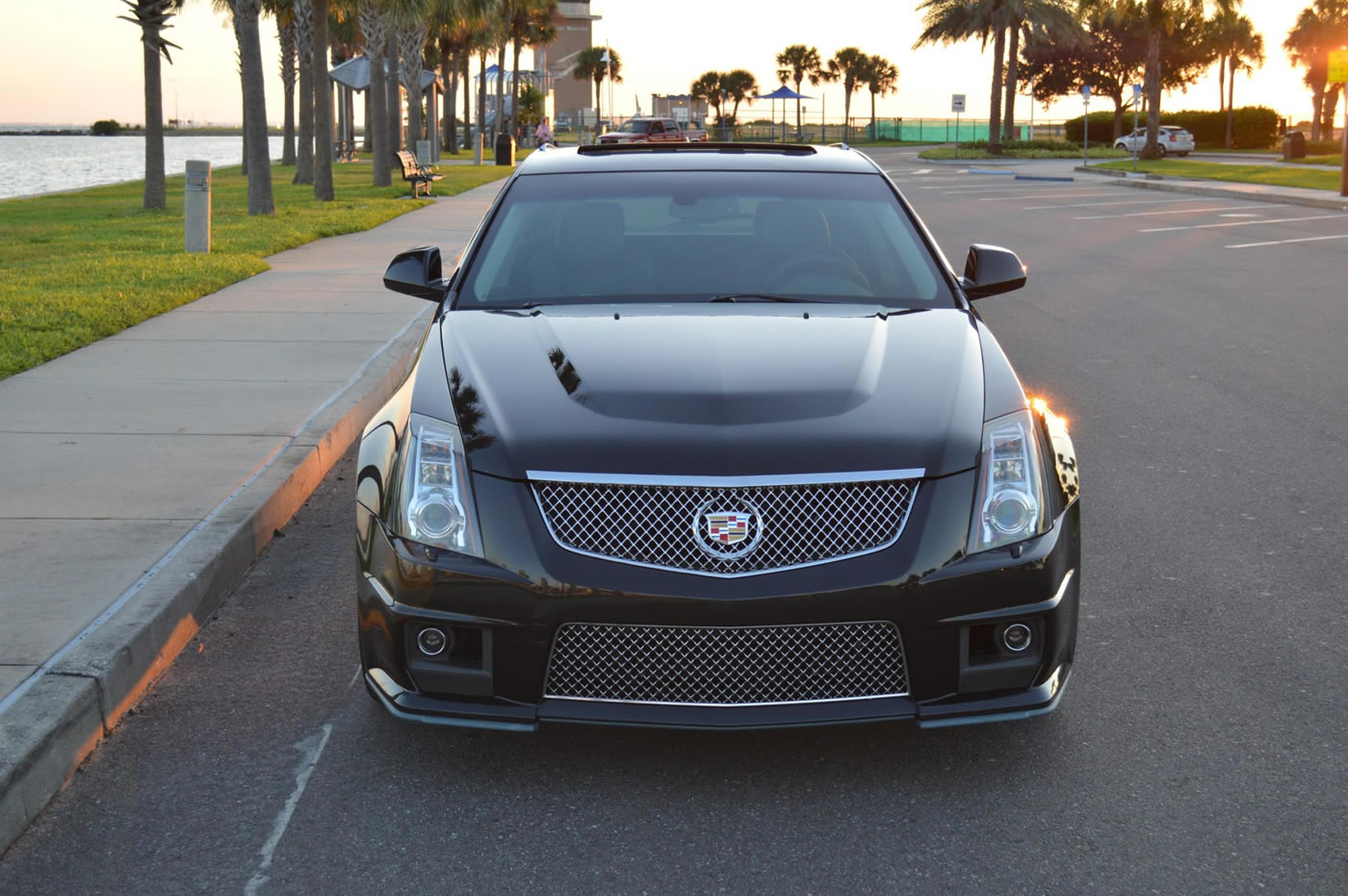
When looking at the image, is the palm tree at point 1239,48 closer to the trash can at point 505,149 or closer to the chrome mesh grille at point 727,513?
the trash can at point 505,149

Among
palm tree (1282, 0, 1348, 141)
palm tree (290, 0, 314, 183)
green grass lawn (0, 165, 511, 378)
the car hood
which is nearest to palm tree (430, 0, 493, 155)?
palm tree (290, 0, 314, 183)

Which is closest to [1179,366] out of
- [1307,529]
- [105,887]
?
[1307,529]

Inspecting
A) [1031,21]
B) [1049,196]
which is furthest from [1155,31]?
[1049,196]

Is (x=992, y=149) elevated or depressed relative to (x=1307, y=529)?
elevated

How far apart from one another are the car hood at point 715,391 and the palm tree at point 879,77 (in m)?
106

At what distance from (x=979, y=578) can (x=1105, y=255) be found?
15.4 m

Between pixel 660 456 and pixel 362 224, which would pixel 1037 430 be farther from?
pixel 362 224

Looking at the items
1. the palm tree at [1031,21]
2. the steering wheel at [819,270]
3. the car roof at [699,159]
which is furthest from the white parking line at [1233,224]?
the palm tree at [1031,21]

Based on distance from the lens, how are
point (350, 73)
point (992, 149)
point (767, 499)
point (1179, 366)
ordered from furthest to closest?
point (992, 149)
point (350, 73)
point (1179, 366)
point (767, 499)

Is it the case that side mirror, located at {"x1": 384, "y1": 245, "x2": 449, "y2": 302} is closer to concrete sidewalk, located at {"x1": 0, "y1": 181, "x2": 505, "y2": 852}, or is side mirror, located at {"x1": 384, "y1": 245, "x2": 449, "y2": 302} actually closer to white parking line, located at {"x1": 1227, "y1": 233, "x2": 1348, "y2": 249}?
concrete sidewalk, located at {"x1": 0, "y1": 181, "x2": 505, "y2": 852}

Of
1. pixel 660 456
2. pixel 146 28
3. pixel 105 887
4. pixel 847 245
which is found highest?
pixel 146 28

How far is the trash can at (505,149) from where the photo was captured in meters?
48.0

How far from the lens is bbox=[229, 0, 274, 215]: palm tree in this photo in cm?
2289

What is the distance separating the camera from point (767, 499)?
344 cm
